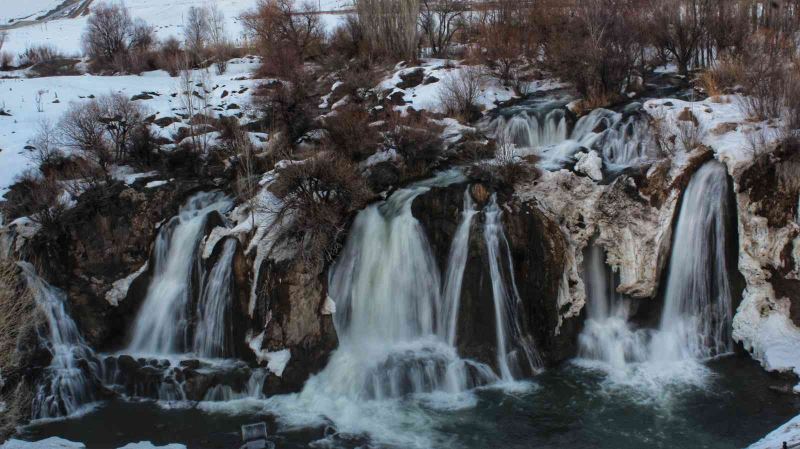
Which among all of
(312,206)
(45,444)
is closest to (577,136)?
(312,206)

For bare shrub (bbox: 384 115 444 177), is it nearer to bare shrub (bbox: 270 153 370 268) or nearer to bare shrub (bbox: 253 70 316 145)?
bare shrub (bbox: 270 153 370 268)

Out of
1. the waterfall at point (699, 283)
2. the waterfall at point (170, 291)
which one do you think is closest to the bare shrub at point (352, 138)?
the waterfall at point (170, 291)

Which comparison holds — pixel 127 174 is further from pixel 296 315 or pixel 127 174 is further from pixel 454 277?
pixel 454 277

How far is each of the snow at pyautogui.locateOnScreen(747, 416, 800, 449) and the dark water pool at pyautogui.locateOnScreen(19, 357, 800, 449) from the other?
350 millimetres

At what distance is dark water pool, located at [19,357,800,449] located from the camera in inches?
497

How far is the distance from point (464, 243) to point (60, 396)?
10993mm

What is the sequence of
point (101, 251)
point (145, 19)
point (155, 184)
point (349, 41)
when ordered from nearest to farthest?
point (101, 251) < point (155, 184) < point (349, 41) < point (145, 19)

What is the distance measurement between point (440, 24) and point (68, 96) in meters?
19.1

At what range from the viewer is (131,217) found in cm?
1873

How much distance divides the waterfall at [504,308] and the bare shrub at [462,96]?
8537 mm

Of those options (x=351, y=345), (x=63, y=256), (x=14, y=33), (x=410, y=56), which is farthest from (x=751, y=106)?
(x=14, y=33)

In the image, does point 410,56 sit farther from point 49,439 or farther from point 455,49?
point 49,439

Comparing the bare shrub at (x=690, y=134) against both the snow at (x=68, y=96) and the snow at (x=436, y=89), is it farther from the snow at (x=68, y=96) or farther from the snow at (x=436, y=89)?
the snow at (x=68, y=96)

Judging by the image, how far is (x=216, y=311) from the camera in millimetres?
16875
